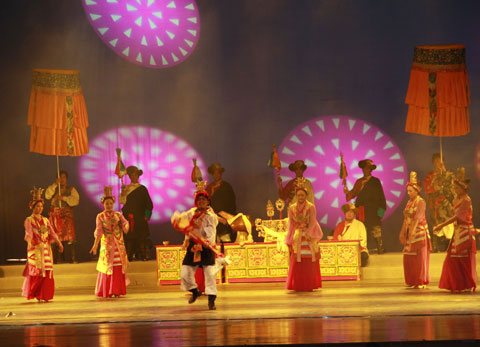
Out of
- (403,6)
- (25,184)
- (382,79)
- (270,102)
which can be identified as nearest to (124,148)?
(25,184)

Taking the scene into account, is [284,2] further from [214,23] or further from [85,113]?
[85,113]

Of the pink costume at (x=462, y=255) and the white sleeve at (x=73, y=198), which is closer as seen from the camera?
the pink costume at (x=462, y=255)

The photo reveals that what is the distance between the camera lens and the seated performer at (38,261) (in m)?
7.77

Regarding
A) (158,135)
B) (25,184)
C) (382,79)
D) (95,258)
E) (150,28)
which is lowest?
(95,258)

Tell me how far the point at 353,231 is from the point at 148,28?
15.5 ft

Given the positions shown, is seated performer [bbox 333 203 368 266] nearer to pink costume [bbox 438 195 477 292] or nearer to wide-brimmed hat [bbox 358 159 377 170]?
wide-brimmed hat [bbox 358 159 377 170]

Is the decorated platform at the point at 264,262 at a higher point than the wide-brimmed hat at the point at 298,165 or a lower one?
lower

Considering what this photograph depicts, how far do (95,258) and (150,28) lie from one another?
3820 mm

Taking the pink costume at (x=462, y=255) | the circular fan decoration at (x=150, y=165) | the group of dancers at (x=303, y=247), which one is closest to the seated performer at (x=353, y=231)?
the group of dancers at (x=303, y=247)

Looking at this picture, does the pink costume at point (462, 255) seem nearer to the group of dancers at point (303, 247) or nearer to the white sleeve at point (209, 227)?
the group of dancers at point (303, 247)

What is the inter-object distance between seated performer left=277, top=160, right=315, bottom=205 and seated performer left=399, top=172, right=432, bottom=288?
217 cm

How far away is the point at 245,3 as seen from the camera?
1126 cm

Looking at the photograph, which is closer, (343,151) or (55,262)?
(55,262)

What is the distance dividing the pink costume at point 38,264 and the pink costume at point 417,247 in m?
4.10
